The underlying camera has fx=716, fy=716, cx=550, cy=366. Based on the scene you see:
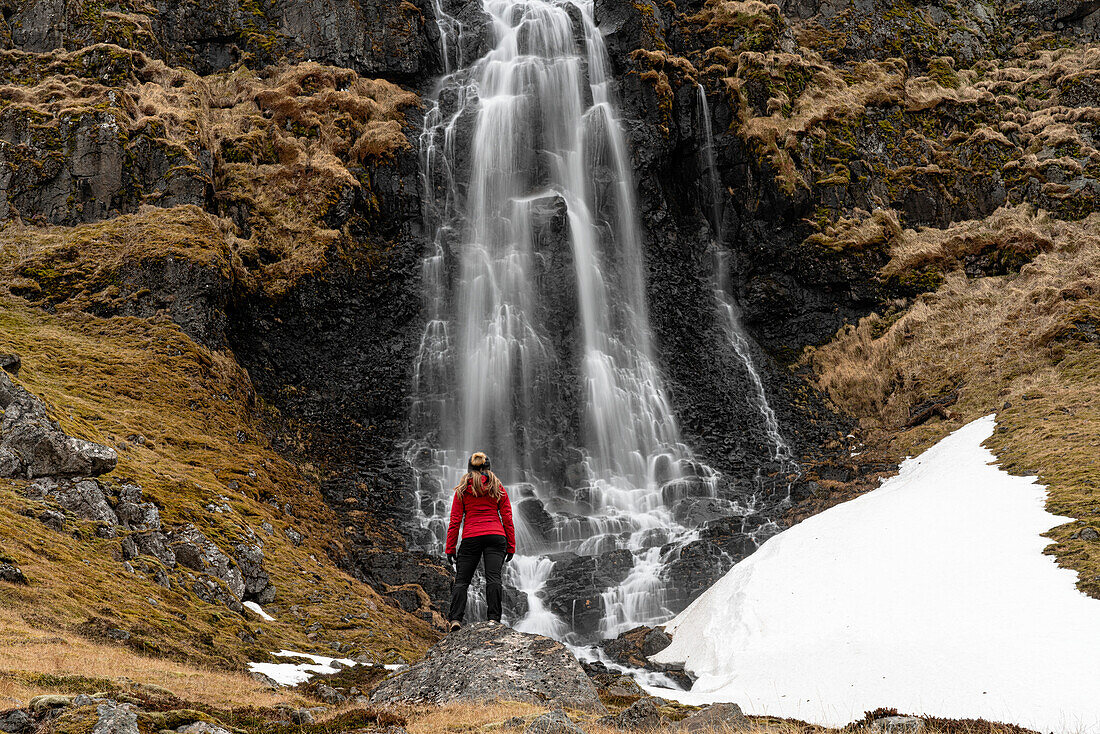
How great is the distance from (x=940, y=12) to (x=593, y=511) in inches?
1616

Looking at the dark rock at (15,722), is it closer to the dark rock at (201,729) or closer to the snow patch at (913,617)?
the dark rock at (201,729)

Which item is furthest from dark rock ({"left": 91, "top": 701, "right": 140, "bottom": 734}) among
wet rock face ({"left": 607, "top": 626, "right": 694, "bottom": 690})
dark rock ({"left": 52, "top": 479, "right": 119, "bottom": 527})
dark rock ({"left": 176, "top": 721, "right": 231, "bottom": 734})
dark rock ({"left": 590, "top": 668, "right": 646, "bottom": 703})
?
wet rock face ({"left": 607, "top": 626, "right": 694, "bottom": 690})

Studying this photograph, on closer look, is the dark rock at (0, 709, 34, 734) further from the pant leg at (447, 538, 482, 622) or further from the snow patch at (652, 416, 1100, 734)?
the snow patch at (652, 416, 1100, 734)

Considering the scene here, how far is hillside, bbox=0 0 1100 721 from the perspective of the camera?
15844 mm

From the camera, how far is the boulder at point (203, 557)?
47.4ft

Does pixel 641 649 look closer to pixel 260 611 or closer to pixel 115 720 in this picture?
pixel 260 611

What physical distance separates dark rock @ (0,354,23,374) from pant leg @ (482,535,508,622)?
1243 centimetres

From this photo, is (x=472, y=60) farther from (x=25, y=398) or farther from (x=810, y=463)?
(x=25, y=398)

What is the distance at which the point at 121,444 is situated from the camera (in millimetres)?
16953

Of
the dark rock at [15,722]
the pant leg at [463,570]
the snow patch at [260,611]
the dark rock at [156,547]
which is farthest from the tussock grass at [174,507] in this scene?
the dark rock at [15,722]

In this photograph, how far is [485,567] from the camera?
1073 cm

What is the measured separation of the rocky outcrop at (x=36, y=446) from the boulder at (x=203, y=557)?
6.49 ft

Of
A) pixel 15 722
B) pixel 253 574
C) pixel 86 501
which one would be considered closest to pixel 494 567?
pixel 15 722

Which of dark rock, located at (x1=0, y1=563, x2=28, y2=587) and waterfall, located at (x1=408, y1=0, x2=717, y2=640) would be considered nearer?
dark rock, located at (x1=0, y1=563, x2=28, y2=587)
